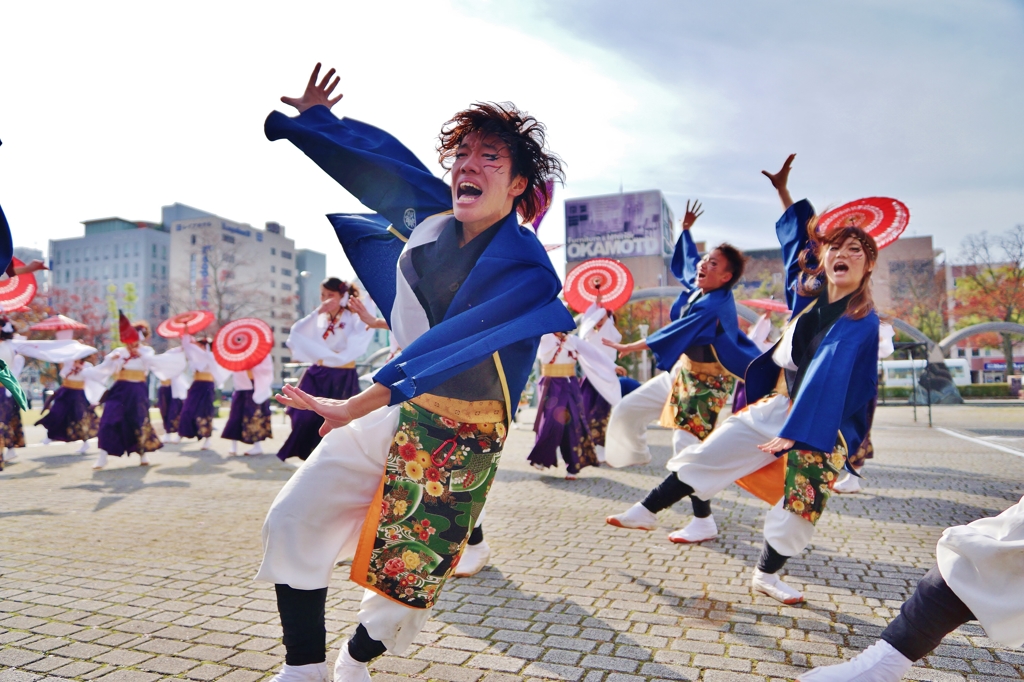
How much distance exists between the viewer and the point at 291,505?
226 cm

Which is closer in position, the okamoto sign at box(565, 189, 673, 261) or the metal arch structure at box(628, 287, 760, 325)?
the metal arch structure at box(628, 287, 760, 325)

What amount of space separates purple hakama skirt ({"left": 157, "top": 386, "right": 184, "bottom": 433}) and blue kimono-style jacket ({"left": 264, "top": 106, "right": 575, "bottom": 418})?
38.7 ft

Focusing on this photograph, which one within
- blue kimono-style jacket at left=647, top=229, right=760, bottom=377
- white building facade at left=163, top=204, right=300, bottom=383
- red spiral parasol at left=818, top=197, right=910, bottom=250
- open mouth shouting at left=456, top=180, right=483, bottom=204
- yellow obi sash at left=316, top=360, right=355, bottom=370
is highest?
white building facade at left=163, top=204, right=300, bottom=383

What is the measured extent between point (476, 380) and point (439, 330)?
28 cm

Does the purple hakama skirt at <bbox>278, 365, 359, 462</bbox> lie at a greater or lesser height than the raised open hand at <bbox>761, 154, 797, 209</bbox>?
lesser

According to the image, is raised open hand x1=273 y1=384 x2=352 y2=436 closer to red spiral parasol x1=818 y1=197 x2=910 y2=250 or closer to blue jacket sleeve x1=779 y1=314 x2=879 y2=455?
blue jacket sleeve x1=779 y1=314 x2=879 y2=455

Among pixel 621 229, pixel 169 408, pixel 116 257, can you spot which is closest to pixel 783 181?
pixel 169 408

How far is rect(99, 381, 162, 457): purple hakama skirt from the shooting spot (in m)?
9.71

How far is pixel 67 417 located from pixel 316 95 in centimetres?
1029

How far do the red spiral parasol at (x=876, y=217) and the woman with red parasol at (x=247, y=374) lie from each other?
8.23m

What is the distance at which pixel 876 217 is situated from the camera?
14.4 ft

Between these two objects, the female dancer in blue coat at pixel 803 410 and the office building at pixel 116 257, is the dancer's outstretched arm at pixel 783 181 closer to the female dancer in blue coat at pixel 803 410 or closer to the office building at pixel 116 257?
the female dancer in blue coat at pixel 803 410

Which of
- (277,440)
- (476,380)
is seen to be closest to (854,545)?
(476,380)

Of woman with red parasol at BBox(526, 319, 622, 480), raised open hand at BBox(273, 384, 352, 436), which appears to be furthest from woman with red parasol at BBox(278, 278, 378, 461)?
raised open hand at BBox(273, 384, 352, 436)
